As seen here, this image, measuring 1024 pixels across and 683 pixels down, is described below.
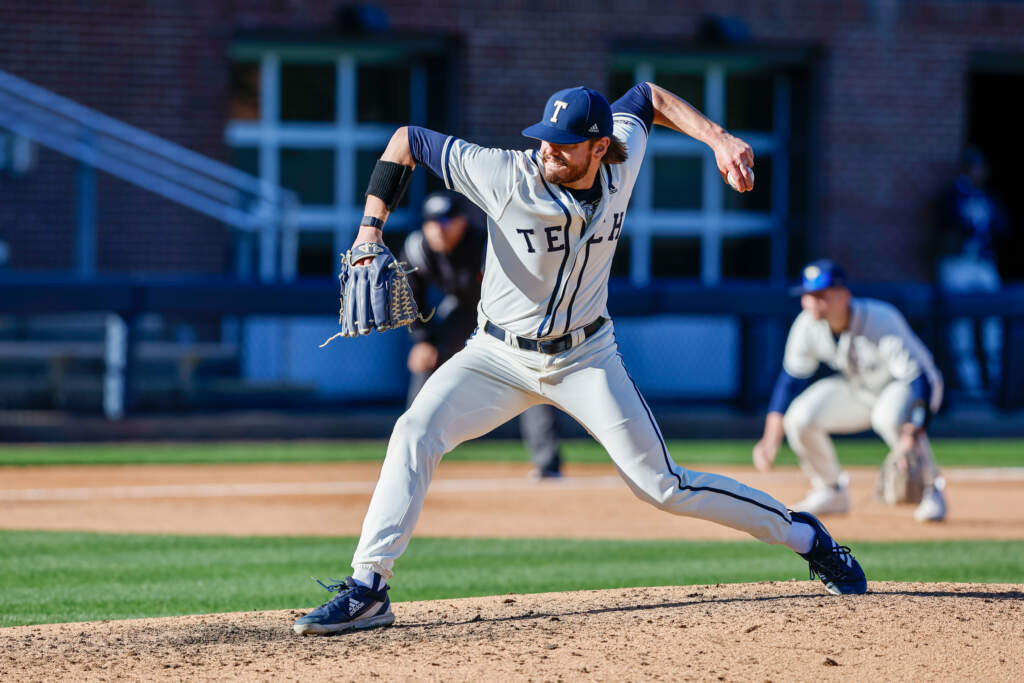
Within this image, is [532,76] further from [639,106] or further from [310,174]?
[639,106]

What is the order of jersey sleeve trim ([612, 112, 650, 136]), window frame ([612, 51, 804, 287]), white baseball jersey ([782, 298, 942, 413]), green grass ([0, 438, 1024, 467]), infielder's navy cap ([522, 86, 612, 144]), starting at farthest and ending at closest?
1. window frame ([612, 51, 804, 287])
2. green grass ([0, 438, 1024, 467])
3. white baseball jersey ([782, 298, 942, 413])
4. jersey sleeve trim ([612, 112, 650, 136])
5. infielder's navy cap ([522, 86, 612, 144])

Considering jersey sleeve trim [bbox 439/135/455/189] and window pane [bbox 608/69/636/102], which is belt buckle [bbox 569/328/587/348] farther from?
window pane [bbox 608/69/636/102]

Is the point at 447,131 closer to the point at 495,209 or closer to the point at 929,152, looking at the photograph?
the point at 929,152

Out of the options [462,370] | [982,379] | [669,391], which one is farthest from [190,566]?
[982,379]

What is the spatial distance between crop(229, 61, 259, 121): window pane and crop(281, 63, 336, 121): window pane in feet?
0.98

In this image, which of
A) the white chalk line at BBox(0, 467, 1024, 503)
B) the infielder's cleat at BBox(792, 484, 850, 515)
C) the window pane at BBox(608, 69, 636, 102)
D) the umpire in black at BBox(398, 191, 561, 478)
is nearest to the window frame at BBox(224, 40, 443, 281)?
the window pane at BBox(608, 69, 636, 102)

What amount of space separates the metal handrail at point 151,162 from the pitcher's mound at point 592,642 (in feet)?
28.2

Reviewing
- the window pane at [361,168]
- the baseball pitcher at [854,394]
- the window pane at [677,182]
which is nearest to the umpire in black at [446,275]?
the baseball pitcher at [854,394]

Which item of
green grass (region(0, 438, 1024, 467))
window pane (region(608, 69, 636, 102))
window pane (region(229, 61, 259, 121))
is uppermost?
window pane (region(608, 69, 636, 102))

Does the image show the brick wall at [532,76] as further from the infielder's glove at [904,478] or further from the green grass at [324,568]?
the infielder's glove at [904,478]

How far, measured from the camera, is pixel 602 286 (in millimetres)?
4984

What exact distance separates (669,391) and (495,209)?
8513 mm

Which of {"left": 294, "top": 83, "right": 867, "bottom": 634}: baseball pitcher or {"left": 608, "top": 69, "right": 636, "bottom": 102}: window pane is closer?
{"left": 294, "top": 83, "right": 867, "bottom": 634}: baseball pitcher

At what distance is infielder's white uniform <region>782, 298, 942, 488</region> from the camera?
26.6ft
